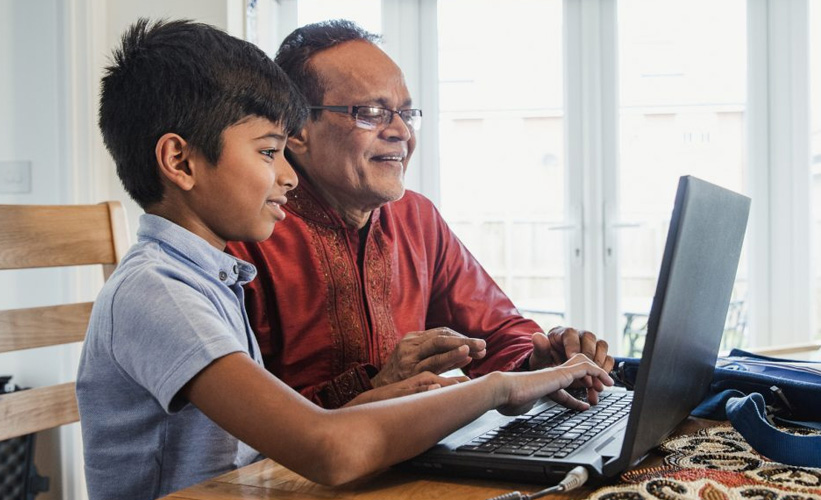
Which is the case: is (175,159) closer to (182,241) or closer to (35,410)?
(182,241)

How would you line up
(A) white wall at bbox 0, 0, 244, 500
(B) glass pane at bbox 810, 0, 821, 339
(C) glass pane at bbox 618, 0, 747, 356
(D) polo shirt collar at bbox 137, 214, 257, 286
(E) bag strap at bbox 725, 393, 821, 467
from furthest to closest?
(C) glass pane at bbox 618, 0, 747, 356 → (B) glass pane at bbox 810, 0, 821, 339 → (A) white wall at bbox 0, 0, 244, 500 → (D) polo shirt collar at bbox 137, 214, 257, 286 → (E) bag strap at bbox 725, 393, 821, 467

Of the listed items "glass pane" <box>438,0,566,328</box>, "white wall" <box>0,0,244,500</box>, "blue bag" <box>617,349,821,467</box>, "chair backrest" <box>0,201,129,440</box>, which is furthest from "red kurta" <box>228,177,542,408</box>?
"glass pane" <box>438,0,566,328</box>

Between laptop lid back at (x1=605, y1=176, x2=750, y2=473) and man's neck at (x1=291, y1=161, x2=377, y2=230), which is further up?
man's neck at (x1=291, y1=161, x2=377, y2=230)

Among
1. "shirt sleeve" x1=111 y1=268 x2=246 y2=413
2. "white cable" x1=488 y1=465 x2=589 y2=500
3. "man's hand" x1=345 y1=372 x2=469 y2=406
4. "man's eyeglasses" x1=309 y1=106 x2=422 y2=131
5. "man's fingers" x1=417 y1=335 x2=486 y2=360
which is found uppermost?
"man's eyeglasses" x1=309 y1=106 x2=422 y2=131

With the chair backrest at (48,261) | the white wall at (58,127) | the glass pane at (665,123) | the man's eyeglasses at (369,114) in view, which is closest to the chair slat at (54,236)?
the chair backrest at (48,261)

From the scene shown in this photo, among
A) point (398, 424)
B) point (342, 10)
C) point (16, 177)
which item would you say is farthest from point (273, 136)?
point (342, 10)

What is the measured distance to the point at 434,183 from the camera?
12.1 feet

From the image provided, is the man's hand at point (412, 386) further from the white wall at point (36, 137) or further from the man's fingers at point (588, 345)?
the white wall at point (36, 137)

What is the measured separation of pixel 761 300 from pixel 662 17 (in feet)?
4.38

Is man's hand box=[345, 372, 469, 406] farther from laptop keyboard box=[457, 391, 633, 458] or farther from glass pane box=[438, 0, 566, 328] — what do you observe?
glass pane box=[438, 0, 566, 328]

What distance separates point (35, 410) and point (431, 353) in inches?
25.7

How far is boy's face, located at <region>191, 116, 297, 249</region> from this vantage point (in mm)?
967

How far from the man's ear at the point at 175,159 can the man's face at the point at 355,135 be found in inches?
16.9

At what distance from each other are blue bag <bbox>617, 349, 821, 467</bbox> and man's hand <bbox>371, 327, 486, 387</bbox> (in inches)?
12.4
